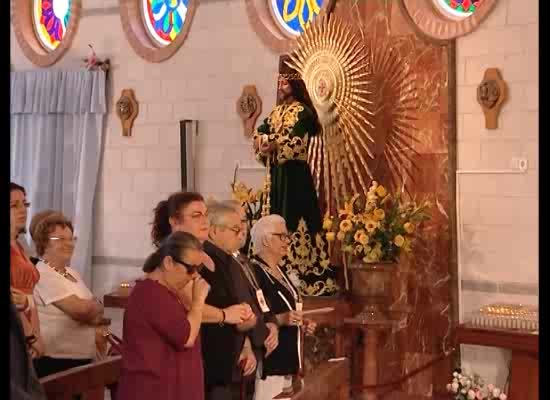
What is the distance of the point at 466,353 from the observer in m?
6.56

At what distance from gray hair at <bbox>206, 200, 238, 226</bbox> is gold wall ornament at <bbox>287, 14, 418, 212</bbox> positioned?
2496mm

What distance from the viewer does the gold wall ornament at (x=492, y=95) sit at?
645 centimetres

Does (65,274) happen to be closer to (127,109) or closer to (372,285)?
(372,285)

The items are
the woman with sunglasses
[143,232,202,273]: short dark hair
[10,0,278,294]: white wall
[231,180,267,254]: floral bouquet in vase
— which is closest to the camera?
[143,232,202,273]: short dark hair

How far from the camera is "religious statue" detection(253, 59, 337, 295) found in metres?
6.29

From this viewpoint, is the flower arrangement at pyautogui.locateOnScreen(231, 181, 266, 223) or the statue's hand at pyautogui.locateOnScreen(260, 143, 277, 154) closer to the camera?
the statue's hand at pyautogui.locateOnScreen(260, 143, 277, 154)

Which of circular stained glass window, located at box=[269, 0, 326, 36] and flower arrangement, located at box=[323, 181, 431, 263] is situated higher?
circular stained glass window, located at box=[269, 0, 326, 36]

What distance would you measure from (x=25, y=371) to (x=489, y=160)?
562cm

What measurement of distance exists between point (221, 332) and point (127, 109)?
496cm

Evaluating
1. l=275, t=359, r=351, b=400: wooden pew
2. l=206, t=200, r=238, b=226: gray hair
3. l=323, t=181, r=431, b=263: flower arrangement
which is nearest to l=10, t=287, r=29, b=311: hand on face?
l=206, t=200, r=238, b=226: gray hair

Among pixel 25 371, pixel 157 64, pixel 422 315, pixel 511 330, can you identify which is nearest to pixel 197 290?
pixel 25 371

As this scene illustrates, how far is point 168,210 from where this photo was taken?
3812 mm

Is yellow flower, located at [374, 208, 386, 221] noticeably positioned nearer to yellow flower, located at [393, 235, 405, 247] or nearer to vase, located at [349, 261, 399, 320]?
yellow flower, located at [393, 235, 405, 247]

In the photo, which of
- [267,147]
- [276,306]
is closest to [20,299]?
[276,306]
